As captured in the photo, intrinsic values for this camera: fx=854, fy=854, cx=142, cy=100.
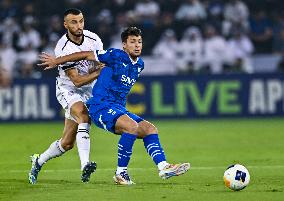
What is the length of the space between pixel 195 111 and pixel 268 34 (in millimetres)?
4327

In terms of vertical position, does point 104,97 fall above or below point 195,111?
above

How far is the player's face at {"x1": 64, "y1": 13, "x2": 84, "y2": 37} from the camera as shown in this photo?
11.0 metres

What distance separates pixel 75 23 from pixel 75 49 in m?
0.34

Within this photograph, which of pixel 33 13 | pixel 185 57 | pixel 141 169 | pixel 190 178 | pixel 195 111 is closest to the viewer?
pixel 190 178

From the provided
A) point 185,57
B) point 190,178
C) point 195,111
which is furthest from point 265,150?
point 185,57

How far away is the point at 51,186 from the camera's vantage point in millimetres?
10195

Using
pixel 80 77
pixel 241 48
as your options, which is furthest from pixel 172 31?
pixel 80 77

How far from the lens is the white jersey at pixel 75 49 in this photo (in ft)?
36.5

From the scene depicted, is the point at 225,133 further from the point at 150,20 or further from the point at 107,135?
the point at 150,20

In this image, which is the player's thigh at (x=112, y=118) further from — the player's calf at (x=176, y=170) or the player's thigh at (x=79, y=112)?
the player's calf at (x=176, y=170)

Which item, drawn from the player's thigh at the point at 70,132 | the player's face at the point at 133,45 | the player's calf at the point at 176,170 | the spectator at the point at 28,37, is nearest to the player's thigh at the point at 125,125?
the player's calf at the point at 176,170

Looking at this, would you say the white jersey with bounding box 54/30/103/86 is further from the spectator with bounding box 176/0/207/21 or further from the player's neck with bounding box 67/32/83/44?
the spectator with bounding box 176/0/207/21

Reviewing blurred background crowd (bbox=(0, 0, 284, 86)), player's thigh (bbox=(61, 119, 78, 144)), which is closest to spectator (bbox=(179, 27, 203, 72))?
blurred background crowd (bbox=(0, 0, 284, 86))

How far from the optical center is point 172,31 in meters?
25.5
